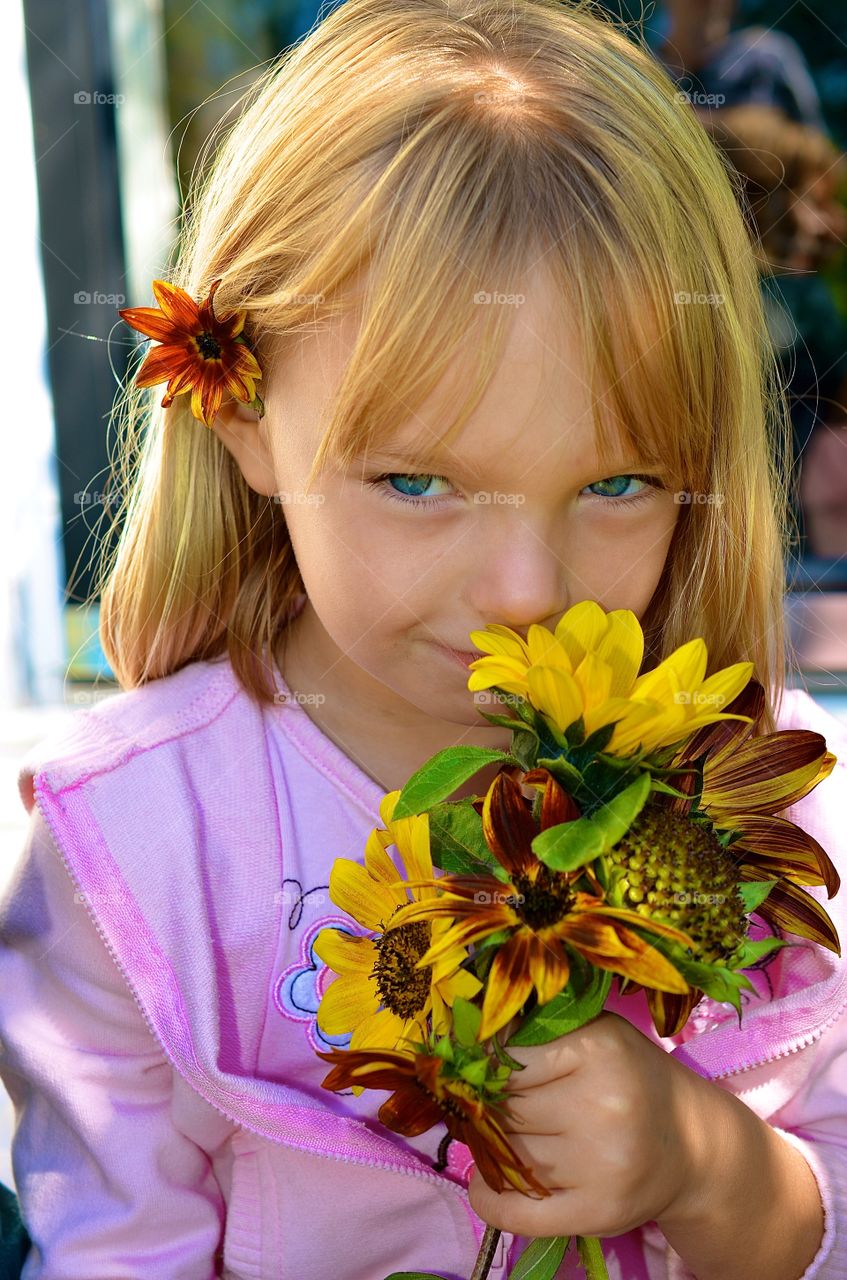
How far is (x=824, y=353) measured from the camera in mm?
3127

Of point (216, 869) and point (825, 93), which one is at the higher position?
point (825, 93)

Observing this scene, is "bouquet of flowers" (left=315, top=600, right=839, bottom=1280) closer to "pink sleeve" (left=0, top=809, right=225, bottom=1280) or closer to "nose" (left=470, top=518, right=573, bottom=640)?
"nose" (left=470, top=518, right=573, bottom=640)

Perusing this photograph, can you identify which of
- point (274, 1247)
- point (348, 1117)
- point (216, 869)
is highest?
point (216, 869)

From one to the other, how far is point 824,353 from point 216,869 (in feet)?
7.99

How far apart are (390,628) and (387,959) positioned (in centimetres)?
30

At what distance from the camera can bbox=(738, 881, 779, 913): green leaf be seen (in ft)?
2.48

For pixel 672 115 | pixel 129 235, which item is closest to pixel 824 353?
pixel 129 235

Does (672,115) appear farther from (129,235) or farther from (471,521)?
(129,235)

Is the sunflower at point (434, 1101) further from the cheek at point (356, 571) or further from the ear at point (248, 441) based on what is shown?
the ear at point (248, 441)

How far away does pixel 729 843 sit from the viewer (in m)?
0.79

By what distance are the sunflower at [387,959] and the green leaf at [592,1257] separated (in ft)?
0.64

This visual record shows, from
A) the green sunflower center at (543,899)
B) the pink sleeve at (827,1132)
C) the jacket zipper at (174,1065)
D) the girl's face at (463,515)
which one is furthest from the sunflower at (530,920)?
the pink sleeve at (827,1132)

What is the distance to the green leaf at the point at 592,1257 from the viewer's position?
0.84m

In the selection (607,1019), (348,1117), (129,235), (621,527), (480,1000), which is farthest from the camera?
(129,235)
